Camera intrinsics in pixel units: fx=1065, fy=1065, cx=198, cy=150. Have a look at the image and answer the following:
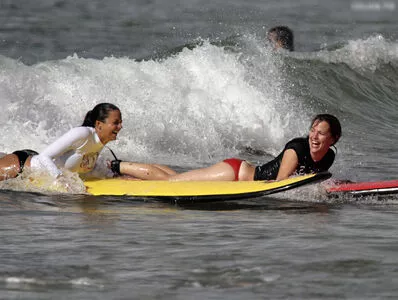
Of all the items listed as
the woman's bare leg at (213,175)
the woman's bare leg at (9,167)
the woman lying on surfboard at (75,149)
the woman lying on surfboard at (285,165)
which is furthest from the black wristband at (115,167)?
the woman's bare leg at (9,167)

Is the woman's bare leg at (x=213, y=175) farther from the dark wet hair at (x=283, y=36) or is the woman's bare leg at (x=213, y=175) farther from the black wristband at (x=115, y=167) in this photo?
the dark wet hair at (x=283, y=36)

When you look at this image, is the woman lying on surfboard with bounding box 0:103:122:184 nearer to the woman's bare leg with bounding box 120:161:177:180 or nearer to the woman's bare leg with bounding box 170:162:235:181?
the woman's bare leg with bounding box 120:161:177:180

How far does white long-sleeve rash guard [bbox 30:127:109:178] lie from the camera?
9.07m

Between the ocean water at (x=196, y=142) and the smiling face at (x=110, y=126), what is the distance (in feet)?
1.79

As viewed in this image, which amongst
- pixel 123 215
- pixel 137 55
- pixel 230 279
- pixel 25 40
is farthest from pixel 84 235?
pixel 25 40

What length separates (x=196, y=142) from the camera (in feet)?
43.9

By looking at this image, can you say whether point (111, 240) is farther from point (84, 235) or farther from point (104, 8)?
point (104, 8)

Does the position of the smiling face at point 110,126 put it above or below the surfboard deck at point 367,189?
above

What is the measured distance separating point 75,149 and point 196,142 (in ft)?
14.1

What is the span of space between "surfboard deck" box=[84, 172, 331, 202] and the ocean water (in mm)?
111

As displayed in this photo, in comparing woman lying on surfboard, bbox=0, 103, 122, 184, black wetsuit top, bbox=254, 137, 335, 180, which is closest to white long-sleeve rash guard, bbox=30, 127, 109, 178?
woman lying on surfboard, bbox=0, 103, 122, 184

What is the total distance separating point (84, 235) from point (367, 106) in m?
11.0

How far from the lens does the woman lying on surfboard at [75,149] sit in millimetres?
9086

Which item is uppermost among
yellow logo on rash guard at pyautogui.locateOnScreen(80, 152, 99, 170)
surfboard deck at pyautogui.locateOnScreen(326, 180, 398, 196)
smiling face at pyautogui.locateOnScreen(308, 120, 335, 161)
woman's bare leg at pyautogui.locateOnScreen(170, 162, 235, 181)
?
smiling face at pyautogui.locateOnScreen(308, 120, 335, 161)
